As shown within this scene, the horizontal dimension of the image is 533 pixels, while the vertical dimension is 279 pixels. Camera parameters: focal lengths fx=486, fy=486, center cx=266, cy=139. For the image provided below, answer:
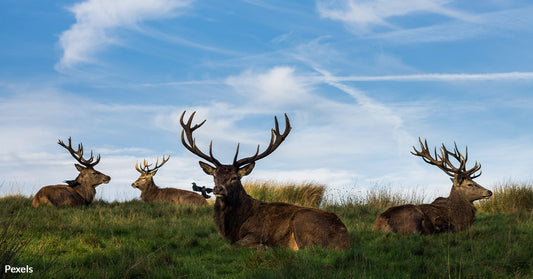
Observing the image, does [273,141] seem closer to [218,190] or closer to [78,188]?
[218,190]

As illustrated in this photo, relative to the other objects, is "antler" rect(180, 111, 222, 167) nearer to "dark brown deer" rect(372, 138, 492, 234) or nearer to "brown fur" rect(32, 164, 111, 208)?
"dark brown deer" rect(372, 138, 492, 234)

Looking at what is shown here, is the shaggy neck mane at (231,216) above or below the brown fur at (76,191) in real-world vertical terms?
below

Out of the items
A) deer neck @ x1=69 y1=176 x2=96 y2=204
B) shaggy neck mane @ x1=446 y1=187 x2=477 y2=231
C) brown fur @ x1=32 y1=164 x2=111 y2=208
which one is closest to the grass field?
shaggy neck mane @ x1=446 y1=187 x2=477 y2=231

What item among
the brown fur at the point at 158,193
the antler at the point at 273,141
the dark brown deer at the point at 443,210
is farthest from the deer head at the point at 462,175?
the brown fur at the point at 158,193

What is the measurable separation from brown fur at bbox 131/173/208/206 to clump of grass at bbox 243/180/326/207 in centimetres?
243

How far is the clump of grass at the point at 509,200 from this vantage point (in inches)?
683

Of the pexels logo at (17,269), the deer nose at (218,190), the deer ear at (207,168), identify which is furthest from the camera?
the deer ear at (207,168)

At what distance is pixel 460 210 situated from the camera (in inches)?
489

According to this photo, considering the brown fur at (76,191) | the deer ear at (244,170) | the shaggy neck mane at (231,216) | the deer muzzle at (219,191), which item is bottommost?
the shaggy neck mane at (231,216)

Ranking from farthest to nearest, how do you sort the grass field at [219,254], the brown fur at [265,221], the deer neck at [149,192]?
1. the deer neck at [149,192]
2. the brown fur at [265,221]
3. the grass field at [219,254]

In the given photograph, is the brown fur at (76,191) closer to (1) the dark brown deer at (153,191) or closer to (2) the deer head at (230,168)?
(1) the dark brown deer at (153,191)

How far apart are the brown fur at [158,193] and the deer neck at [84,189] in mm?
4044

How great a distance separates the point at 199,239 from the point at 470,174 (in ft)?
24.6

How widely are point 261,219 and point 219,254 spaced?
111 cm
